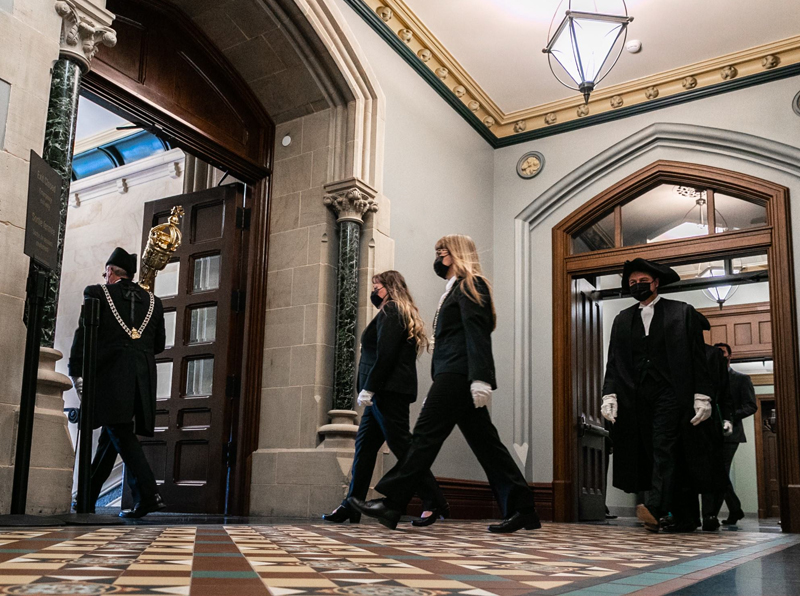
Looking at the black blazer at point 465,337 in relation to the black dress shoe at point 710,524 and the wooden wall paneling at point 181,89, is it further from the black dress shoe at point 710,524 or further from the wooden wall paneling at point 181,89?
the black dress shoe at point 710,524

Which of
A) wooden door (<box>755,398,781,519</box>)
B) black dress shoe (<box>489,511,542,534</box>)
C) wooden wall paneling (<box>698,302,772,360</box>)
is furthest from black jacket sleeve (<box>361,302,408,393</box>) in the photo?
wooden door (<box>755,398,781,519</box>)

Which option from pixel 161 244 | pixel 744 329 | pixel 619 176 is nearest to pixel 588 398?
pixel 619 176

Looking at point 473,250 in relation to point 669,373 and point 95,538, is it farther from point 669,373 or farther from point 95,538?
point 95,538

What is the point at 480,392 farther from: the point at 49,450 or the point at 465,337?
the point at 49,450

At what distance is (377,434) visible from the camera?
174 inches

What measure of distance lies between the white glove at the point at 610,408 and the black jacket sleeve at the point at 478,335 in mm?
1486

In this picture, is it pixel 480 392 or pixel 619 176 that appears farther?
pixel 619 176

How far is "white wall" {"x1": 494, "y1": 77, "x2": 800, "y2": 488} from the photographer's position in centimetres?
685

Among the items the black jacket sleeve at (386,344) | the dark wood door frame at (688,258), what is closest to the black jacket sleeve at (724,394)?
the dark wood door frame at (688,258)

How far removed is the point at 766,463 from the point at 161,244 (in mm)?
10137

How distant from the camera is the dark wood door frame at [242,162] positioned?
532 centimetres

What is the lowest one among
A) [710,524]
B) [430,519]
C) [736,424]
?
[710,524]

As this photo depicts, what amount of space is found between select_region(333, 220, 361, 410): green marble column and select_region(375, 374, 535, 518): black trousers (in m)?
1.85

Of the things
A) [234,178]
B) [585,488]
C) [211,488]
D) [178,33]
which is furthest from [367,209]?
[585,488]
